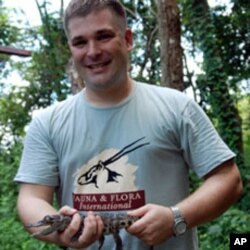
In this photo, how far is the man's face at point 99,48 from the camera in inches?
69.3

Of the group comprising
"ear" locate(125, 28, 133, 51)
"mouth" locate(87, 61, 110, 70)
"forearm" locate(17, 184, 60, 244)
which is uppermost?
"ear" locate(125, 28, 133, 51)

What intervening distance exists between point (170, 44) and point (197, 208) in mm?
5149

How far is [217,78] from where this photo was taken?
29.7 feet

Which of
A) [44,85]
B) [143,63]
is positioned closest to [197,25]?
[143,63]

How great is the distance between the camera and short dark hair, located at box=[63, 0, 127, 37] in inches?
69.6

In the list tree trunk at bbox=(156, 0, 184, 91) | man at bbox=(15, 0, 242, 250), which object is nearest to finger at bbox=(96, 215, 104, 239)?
man at bbox=(15, 0, 242, 250)

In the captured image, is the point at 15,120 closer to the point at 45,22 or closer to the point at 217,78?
the point at 45,22

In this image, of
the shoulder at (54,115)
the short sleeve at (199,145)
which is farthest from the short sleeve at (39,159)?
the short sleeve at (199,145)

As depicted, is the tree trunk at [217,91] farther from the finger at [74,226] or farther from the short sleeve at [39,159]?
the finger at [74,226]

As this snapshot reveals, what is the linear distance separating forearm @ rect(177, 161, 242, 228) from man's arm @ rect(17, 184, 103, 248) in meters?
0.29

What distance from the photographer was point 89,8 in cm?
177

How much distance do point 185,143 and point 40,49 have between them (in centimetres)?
980

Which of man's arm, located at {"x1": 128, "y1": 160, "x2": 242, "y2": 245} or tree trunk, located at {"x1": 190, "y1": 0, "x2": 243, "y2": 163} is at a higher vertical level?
tree trunk, located at {"x1": 190, "y1": 0, "x2": 243, "y2": 163}

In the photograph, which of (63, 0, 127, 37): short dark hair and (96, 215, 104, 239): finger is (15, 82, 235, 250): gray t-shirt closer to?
(96, 215, 104, 239): finger
